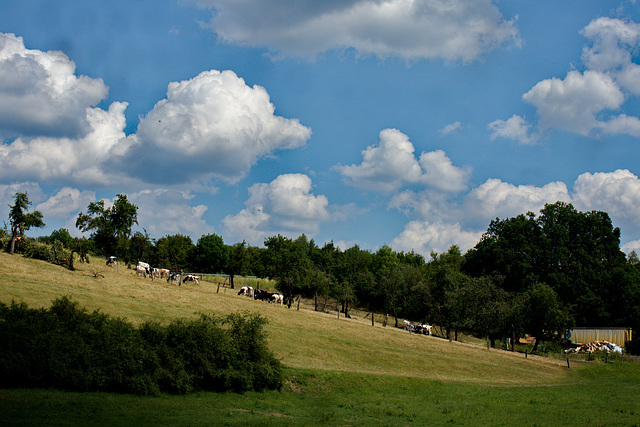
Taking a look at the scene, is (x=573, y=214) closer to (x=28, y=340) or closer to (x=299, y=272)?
(x=299, y=272)

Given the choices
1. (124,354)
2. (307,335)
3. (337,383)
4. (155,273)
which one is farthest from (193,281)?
(124,354)

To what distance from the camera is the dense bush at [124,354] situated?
18062 millimetres

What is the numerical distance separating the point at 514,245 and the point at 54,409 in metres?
83.3

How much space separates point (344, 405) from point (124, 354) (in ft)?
34.3

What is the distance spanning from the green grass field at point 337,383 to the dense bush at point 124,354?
857 mm

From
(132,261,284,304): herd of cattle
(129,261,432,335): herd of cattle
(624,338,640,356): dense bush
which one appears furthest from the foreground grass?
(624,338,640,356): dense bush

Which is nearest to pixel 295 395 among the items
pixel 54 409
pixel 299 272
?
pixel 54 409

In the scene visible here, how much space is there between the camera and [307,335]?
42.3 meters

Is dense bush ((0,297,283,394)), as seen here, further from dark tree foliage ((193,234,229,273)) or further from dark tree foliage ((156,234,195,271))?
dark tree foliage ((193,234,229,273))

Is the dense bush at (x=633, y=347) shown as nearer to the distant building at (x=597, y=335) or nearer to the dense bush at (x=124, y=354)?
the distant building at (x=597, y=335)

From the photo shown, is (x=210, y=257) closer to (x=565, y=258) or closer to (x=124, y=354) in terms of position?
(x=565, y=258)

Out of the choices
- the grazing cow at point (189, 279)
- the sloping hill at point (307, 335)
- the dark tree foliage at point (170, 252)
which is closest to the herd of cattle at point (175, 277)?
the grazing cow at point (189, 279)

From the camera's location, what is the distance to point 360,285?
98.7 m

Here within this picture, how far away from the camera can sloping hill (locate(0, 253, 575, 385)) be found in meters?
35.5
